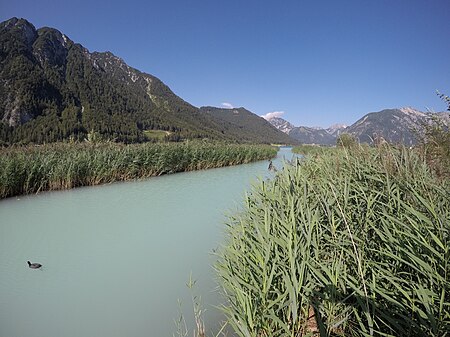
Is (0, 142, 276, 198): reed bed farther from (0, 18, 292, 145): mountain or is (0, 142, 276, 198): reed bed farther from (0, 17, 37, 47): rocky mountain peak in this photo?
(0, 17, 37, 47): rocky mountain peak

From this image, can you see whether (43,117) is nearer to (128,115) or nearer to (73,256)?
(128,115)

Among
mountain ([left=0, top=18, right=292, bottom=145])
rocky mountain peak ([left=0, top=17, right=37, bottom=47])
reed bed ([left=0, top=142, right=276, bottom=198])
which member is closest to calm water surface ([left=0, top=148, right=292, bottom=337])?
reed bed ([left=0, top=142, right=276, bottom=198])

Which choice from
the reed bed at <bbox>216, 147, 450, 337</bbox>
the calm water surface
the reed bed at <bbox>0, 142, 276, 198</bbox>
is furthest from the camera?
the reed bed at <bbox>0, 142, 276, 198</bbox>

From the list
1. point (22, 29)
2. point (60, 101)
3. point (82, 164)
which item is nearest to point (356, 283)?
point (82, 164)

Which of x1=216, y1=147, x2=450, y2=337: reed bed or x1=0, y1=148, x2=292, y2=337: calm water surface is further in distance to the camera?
x1=0, y1=148, x2=292, y2=337: calm water surface

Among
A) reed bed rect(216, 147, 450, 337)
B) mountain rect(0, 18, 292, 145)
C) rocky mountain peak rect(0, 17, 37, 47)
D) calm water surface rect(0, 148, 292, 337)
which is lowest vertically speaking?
calm water surface rect(0, 148, 292, 337)

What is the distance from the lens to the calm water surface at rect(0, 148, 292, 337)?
2680mm

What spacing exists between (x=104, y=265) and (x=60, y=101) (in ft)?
341

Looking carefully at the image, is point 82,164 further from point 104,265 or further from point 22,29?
point 22,29

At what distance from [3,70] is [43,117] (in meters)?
20.7

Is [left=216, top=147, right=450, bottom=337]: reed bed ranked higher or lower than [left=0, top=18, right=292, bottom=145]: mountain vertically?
lower

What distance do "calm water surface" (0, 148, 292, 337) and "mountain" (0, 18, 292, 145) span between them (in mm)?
56568

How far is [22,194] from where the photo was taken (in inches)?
352

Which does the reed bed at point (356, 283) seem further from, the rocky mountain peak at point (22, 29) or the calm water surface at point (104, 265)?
the rocky mountain peak at point (22, 29)
